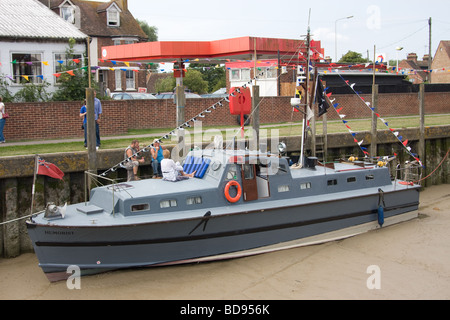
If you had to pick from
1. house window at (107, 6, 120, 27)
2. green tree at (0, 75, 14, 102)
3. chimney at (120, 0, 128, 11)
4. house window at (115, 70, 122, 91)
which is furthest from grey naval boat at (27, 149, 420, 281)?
chimney at (120, 0, 128, 11)

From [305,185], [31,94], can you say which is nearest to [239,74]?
[31,94]

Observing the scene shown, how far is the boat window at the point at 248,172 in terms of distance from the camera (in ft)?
36.9

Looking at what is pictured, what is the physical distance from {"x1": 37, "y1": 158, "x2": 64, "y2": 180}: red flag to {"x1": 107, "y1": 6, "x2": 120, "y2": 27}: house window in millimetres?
29096

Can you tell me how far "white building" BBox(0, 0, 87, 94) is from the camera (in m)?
20.3

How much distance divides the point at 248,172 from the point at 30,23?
15518 millimetres

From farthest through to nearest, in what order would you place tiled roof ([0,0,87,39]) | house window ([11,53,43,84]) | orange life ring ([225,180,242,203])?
tiled roof ([0,0,87,39])
house window ([11,53,43,84])
orange life ring ([225,180,242,203])

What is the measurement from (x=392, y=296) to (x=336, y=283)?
111 centimetres

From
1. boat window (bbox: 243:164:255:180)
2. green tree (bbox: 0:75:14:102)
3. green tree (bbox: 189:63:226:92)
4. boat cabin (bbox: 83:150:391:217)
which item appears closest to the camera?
boat cabin (bbox: 83:150:391:217)

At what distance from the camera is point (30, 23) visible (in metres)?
21.9

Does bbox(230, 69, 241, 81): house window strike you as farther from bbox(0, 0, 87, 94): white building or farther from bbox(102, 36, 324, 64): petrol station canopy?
bbox(0, 0, 87, 94): white building

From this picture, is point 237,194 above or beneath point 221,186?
beneath

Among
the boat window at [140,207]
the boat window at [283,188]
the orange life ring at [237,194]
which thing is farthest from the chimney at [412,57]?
the boat window at [140,207]

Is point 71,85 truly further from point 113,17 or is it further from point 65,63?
point 113,17

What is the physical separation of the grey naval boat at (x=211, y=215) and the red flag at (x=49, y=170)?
89 centimetres
